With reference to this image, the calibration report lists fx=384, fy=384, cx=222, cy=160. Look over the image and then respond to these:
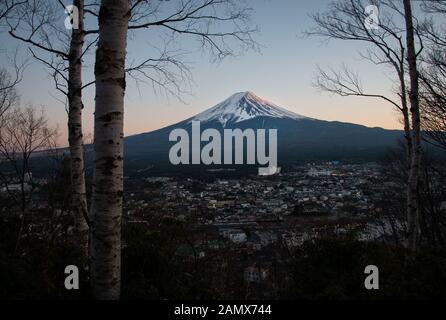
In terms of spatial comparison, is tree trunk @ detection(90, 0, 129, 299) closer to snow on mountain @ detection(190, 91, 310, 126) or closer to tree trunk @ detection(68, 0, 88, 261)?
tree trunk @ detection(68, 0, 88, 261)

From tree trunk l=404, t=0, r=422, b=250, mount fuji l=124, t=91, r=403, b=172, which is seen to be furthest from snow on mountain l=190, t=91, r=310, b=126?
tree trunk l=404, t=0, r=422, b=250

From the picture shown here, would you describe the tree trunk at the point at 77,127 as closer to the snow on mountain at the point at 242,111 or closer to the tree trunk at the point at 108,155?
the tree trunk at the point at 108,155

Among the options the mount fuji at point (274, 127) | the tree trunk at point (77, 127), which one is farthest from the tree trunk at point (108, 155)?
the mount fuji at point (274, 127)

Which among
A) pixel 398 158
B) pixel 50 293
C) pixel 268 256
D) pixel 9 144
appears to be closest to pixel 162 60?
pixel 50 293

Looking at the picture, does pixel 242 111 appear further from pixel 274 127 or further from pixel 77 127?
pixel 77 127

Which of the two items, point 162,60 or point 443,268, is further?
point 162,60

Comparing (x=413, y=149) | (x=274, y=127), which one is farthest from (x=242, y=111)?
(x=413, y=149)

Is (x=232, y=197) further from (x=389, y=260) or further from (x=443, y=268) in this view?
(x=443, y=268)
